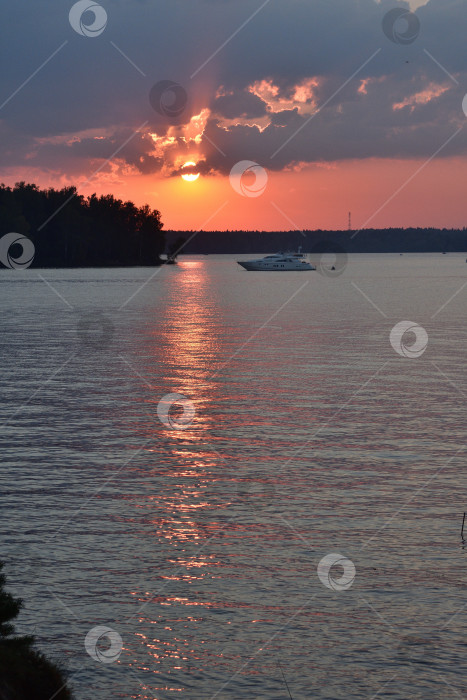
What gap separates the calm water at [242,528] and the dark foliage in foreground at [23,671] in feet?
4.31

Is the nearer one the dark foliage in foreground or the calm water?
the dark foliage in foreground

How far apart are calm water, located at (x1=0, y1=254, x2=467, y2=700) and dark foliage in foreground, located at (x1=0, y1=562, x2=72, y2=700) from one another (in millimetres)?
1313

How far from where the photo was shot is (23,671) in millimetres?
11688

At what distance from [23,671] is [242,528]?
957 centimetres

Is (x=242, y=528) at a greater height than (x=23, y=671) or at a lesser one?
greater

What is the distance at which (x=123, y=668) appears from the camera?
556 inches

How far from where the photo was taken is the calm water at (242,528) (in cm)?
1427

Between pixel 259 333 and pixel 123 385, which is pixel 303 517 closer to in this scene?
pixel 123 385

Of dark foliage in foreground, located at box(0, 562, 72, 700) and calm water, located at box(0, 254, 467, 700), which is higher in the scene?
calm water, located at box(0, 254, 467, 700)

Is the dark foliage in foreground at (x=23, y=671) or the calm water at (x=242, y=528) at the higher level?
the calm water at (x=242, y=528)

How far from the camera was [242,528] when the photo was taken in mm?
20844

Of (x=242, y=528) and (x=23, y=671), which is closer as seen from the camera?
(x=23, y=671)

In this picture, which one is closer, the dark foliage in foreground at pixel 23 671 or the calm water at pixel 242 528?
the dark foliage in foreground at pixel 23 671

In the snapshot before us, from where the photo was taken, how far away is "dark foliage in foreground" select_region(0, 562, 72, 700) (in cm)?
1138
